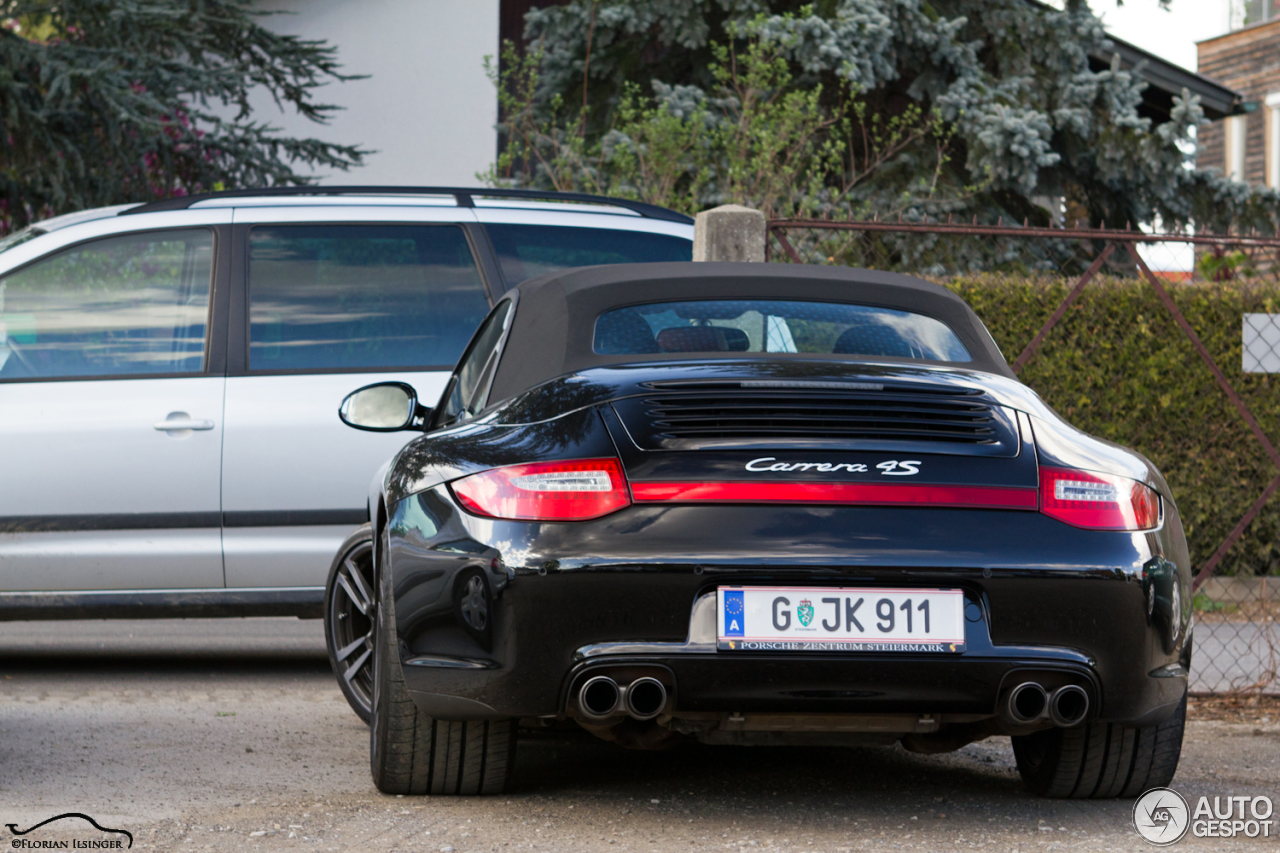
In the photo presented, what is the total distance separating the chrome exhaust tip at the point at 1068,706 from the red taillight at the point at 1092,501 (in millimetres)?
370

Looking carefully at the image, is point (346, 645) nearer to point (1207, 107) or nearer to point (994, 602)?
point (994, 602)

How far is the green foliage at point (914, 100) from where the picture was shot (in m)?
13.3

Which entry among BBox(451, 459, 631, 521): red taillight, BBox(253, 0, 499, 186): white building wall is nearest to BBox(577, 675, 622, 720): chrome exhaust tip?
BBox(451, 459, 631, 521): red taillight

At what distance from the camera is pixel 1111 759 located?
157 inches

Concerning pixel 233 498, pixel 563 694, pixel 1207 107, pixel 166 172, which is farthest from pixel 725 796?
pixel 1207 107

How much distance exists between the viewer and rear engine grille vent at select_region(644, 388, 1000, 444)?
11.4ft

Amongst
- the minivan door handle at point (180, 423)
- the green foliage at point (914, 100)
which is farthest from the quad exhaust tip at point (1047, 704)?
the green foliage at point (914, 100)

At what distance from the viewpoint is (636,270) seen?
4480mm

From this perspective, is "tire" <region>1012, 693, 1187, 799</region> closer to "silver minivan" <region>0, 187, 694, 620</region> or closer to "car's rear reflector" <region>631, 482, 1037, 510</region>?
"car's rear reflector" <region>631, 482, 1037, 510</region>

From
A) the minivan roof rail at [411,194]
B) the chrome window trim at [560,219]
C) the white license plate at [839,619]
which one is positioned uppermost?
the minivan roof rail at [411,194]

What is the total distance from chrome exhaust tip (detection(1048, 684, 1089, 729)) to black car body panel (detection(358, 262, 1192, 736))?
1.3 inches

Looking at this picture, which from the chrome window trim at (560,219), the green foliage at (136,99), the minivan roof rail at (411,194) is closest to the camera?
the minivan roof rail at (411,194)

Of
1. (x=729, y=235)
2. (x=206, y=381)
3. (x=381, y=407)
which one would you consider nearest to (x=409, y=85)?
(x=729, y=235)

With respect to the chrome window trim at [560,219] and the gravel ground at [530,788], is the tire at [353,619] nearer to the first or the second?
the gravel ground at [530,788]
